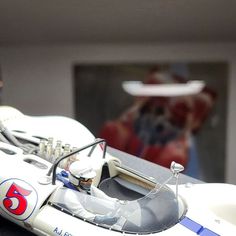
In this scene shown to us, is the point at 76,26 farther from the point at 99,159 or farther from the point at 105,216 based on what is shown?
the point at 105,216

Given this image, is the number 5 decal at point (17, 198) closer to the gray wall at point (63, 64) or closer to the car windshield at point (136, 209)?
the car windshield at point (136, 209)

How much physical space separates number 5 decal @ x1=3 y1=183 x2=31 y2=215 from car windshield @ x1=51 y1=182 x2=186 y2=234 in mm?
89

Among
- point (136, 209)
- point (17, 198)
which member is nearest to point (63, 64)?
point (17, 198)

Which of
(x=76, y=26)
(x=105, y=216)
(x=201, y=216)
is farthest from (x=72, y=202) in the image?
(x=76, y=26)

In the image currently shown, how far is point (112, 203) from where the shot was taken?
915 mm

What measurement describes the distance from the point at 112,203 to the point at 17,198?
0.29 m

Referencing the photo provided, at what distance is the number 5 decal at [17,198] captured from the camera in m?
0.94

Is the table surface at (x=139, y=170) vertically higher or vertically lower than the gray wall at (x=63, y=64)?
lower

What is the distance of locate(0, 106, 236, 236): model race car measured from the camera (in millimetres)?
872

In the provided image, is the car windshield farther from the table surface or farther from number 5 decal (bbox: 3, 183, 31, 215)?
the table surface

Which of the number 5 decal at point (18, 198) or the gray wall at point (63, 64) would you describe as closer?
the number 5 decal at point (18, 198)

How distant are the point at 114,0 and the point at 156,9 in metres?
0.25

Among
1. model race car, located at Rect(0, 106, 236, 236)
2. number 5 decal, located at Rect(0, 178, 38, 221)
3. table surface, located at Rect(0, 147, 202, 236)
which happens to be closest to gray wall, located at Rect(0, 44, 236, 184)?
table surface, located at Rect(0, 147, 202, 236)

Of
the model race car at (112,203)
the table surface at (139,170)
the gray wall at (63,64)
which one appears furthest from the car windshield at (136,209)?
the gray wall at (63,64)
